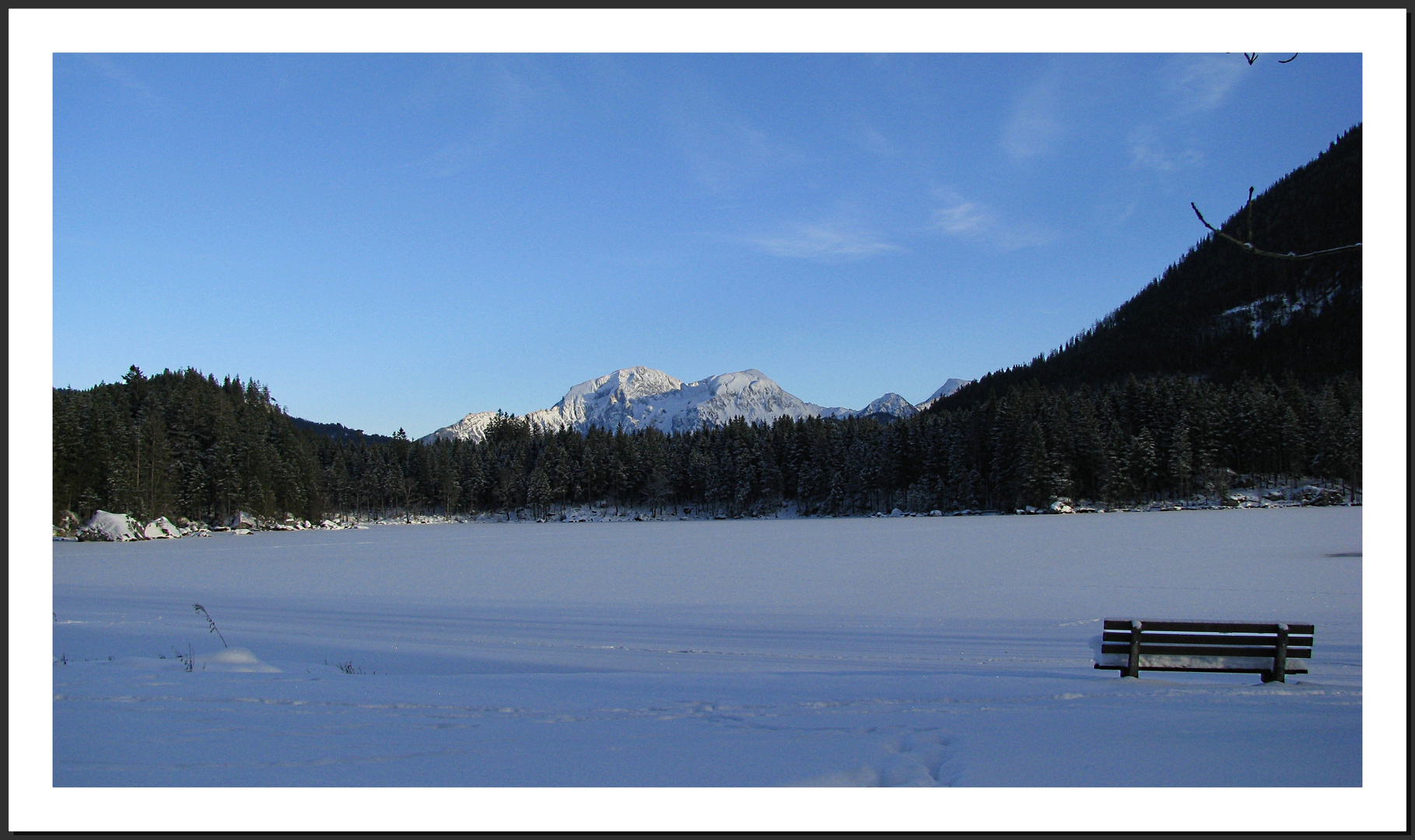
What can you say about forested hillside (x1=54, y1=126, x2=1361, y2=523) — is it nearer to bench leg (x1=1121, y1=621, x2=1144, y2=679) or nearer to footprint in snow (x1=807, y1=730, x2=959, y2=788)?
bench leg (x1=1121, y1=621, x2=1144, y2=679)

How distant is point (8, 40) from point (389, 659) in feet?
24.5

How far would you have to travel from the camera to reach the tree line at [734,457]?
223ft

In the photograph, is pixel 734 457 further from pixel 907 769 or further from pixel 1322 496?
pixel 907 769

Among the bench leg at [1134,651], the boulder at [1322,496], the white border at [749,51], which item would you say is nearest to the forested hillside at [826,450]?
the boulder at [1322,496]

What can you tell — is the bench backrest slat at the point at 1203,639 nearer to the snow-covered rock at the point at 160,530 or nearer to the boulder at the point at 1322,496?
the snow-covered rock at the point at 160,530

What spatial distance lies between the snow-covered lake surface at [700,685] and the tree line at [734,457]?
179 feet

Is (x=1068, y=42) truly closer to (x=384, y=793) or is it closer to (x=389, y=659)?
(x=384, y=793)

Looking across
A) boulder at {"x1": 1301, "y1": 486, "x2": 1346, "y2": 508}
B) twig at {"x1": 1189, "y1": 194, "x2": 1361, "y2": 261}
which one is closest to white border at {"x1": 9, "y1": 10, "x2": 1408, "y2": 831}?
twig at {"x1": 1189, "y1": 194, "x2": 1361, "y2": 261}

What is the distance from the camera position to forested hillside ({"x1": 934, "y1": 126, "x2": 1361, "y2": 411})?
128m

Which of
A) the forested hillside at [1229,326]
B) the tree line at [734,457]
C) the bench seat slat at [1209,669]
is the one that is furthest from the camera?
the forested hillside at [1229,326]

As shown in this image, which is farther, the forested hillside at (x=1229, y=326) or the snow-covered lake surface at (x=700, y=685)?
the forested hillside at (x=1229, y=326)

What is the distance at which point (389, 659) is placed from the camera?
9469 mm

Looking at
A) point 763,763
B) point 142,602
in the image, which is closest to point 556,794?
point 763,763

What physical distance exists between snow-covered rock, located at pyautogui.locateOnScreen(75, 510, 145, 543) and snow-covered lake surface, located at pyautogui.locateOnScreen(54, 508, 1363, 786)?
4364 cm
